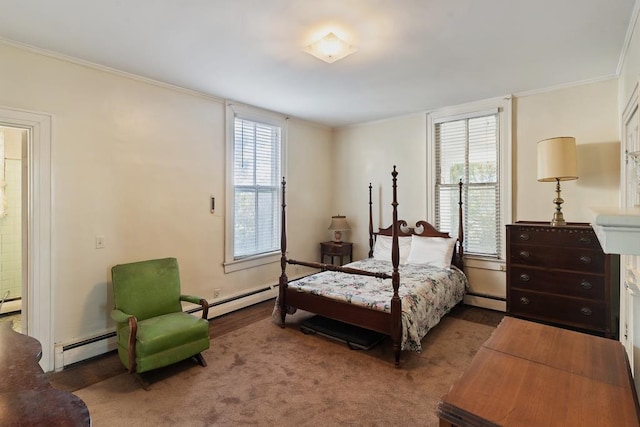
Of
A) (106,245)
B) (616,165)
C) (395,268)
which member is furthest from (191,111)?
(616,165)

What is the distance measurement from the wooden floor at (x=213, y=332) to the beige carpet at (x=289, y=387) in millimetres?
151

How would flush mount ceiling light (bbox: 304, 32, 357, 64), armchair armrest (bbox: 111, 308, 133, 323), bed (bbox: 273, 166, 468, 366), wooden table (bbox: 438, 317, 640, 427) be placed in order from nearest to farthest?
wooden table (bbox: 438, 317, 640, 427)
flush mount ceiling light (bbox: 304, 32, 357, 64)
armchair armrest (bbox: 111, 308, 133, 323)
bed (bbox: 273, 166, 468, 366)

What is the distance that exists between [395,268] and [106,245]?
269 cm

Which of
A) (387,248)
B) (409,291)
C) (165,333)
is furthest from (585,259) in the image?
(165,333)

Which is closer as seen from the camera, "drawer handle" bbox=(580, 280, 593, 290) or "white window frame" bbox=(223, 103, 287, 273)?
"drawer handle" bbox=(580, 280, 593, 290)

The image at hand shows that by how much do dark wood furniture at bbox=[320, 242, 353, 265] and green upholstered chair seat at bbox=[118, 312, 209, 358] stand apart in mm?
2665

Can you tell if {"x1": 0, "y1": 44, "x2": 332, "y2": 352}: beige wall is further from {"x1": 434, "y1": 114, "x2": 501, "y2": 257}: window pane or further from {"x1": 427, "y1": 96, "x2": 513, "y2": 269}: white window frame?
{"x1": 427, "y1": 96, "x2": 513, "y2": 269}: white window frame

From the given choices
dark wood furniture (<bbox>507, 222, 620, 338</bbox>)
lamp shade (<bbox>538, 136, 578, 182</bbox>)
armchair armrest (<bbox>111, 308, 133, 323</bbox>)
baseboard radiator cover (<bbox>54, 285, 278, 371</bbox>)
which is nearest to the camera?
armchair armrest (<bbox>111, 308, 133, 323</bbox>)

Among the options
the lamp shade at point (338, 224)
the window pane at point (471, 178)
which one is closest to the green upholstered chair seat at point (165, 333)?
the lamp shade at point (338, 224)

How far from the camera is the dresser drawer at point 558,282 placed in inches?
121

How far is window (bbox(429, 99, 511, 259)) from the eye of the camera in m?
4.01

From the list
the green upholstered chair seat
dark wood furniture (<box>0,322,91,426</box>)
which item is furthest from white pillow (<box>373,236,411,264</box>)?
dark wood furniture (<box>0,322,91,426</box>)

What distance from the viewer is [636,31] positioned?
2160 millimetres

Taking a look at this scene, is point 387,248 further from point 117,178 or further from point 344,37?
point 117,178
